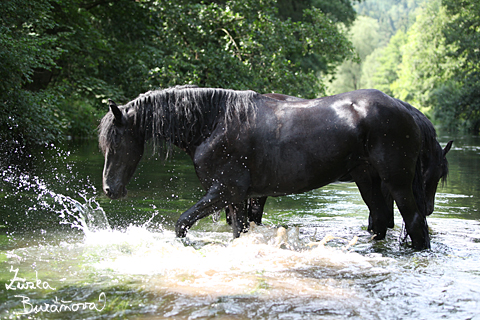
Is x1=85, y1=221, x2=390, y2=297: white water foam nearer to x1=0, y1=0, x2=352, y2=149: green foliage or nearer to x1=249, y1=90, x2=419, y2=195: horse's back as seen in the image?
x1=249, y1=90, x2=419, y2=195: horse's back

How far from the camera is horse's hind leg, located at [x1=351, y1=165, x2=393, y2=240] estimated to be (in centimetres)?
620

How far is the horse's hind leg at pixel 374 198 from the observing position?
6199 millimetres

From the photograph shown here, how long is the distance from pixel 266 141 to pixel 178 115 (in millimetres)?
1017

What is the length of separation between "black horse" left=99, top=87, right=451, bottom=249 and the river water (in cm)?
57

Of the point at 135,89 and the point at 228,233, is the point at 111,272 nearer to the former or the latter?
the point at 228,233

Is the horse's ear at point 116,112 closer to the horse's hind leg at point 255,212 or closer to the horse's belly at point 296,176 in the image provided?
the horse's belly at point 296,176

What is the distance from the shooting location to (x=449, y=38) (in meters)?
38.0

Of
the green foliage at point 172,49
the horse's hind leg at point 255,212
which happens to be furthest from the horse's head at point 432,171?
the green foliage at point 172,49

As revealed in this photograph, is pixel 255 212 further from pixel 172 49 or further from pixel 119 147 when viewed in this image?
pixel 172 49

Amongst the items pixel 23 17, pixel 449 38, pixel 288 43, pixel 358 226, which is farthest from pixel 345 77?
pixel 358 226

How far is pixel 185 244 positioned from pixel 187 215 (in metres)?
0.40

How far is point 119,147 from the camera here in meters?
5.40

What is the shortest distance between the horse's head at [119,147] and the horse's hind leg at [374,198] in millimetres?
2714
